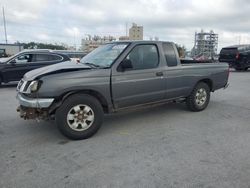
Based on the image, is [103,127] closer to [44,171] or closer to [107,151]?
[107,151]

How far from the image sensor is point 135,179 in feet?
9.67

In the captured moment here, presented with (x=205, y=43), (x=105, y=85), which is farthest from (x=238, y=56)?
(x=205, y=43)

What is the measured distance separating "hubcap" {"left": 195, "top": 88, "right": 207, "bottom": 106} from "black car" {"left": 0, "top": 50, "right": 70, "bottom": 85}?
23.7 feet

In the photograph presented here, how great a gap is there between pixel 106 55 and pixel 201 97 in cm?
284

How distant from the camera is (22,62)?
10.4 metres

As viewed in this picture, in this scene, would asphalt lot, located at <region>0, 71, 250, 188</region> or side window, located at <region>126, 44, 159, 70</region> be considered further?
side window, located at <region>126, 44, 159, 70</region>

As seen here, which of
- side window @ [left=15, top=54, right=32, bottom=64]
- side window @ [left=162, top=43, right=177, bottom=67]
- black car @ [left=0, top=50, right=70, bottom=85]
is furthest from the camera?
side window @ [left=15, top=54, right=32, bottom=64]

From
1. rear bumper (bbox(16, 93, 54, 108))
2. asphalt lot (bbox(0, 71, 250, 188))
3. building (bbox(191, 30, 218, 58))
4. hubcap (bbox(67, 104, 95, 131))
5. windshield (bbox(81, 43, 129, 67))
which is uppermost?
building (bbox(191, 30, 218, 58))

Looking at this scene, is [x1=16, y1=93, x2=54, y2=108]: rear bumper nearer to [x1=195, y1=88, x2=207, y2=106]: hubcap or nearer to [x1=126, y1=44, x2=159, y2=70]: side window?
[x1=126, y1=44, x2=159, y2=70]: side window

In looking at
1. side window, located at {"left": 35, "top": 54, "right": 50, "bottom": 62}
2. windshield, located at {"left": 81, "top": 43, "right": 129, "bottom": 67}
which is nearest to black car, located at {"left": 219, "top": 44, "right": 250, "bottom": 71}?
side window, located at {"left": 35, "top": 54, "right": 50, "bottom": 62}

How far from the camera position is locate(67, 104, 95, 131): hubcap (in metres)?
4.11

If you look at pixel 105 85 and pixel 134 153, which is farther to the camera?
pixel 105 85

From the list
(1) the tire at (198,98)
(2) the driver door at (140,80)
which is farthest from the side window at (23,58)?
(1) the tire at (198,98)

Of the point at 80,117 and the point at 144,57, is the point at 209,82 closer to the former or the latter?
the point at 144,57
